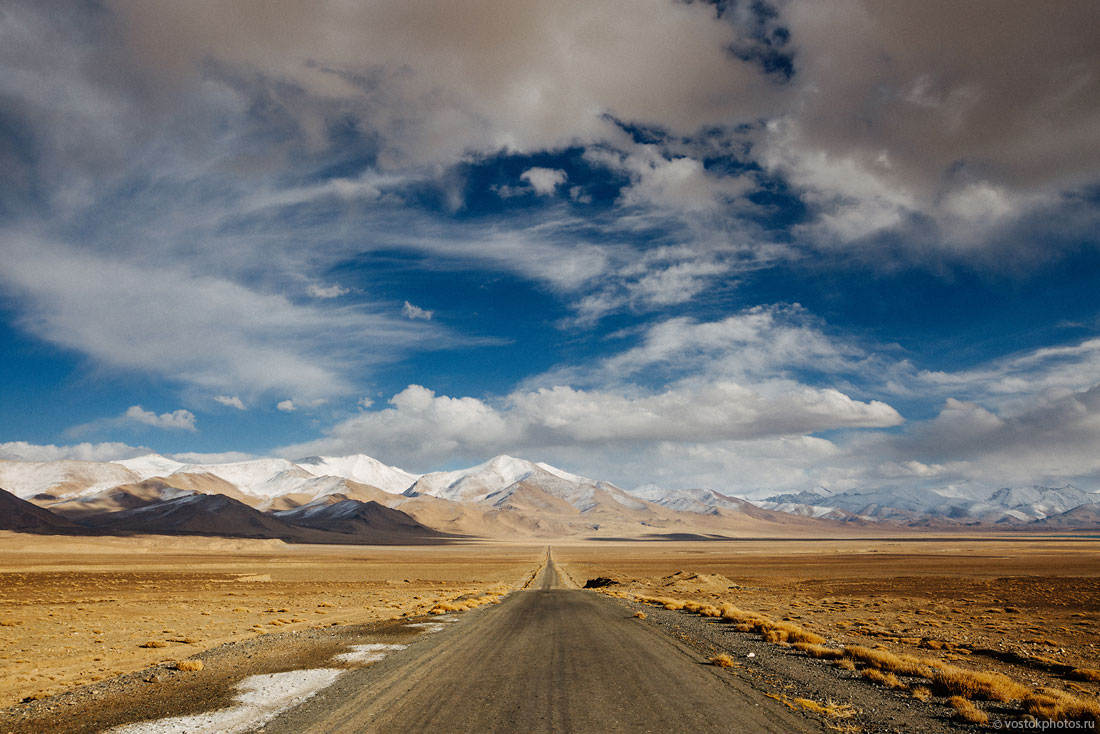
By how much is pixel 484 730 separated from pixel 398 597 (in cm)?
4144

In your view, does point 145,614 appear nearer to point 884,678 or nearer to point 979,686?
point 884,678

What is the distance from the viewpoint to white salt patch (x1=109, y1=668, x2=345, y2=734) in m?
11.2

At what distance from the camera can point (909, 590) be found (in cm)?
5453

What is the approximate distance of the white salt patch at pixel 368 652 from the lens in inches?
706

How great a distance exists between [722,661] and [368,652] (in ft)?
37.4

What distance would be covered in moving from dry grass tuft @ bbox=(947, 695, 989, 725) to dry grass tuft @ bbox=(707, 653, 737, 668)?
5.27 metres

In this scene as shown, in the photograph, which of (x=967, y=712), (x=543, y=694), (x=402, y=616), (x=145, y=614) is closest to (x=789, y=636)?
(x=967, y=712)

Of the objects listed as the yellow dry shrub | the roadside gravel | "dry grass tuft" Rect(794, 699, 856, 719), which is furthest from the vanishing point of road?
the yellow dry shrub

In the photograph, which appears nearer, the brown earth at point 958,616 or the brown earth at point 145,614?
the brown earth at point 145,614

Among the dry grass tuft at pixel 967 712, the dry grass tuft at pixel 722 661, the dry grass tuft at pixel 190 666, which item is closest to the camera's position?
the dry grass tuft at pixel 967 712

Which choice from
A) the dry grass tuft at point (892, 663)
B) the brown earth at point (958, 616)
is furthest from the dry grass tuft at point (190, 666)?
the brown earth at point (958, 616)

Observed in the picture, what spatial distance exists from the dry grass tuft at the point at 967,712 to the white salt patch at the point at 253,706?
1411 cm

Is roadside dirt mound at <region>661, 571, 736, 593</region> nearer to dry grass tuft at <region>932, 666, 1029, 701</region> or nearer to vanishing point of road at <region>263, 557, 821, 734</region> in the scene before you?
vanishing point of road at <region>263, 557, 821, 734</region>

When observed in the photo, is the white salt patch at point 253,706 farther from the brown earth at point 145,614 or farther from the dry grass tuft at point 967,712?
the dry grass tuft at point 967,712
